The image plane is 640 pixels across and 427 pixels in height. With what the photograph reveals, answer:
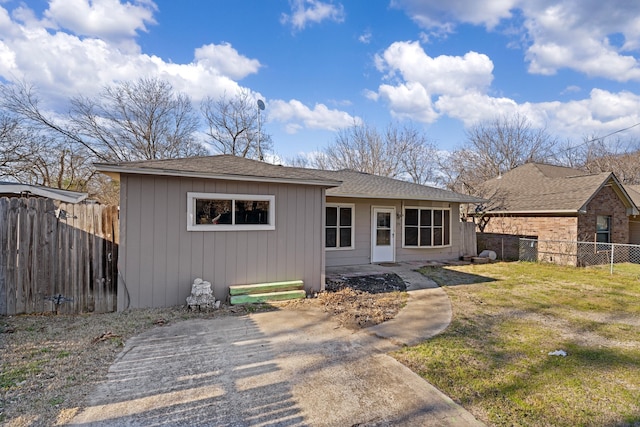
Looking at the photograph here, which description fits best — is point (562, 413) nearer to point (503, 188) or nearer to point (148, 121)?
point (503, 188)

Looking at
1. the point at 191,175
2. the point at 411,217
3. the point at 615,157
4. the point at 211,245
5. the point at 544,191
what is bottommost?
the point at 211,245

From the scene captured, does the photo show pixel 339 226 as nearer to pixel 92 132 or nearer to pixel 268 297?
pixel 268 297

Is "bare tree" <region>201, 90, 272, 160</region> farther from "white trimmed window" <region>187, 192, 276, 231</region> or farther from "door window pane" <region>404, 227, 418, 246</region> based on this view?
"white trimmed window" <region>187, 192, 276, 231</region>

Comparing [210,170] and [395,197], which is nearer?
[210,170]

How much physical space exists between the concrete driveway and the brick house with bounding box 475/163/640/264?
1040 centimetres

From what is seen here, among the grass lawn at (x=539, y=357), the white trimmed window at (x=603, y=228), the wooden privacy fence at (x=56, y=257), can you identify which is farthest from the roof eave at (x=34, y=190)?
the white trimmed window at (x=603, y=228)

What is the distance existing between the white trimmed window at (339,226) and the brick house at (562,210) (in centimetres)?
741

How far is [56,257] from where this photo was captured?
16.3ft

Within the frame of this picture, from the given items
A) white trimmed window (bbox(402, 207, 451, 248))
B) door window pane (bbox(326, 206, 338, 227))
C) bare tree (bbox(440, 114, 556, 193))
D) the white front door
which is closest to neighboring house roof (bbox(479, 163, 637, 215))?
white trimmed window (bbox(402, 207, 451, 248))

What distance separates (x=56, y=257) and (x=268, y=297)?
3397mm

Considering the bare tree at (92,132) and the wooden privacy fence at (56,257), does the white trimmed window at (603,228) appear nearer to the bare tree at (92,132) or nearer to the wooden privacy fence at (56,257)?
the wooden privacy fence at (56,257)

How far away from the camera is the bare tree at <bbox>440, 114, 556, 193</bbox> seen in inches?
989

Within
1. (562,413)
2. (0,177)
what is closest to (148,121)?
(0,177)

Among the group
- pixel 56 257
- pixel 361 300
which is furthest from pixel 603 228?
pixel 56 257
